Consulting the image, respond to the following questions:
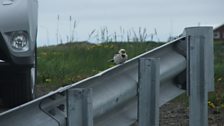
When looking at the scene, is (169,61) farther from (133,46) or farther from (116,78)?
(133,46)

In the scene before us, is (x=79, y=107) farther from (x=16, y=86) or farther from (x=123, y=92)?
(x=16, y=86)

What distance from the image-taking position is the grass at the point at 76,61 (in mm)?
10082

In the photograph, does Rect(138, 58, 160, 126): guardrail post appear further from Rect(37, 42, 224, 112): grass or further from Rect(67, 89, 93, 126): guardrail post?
Rect(37, 42, 224, 112): grass

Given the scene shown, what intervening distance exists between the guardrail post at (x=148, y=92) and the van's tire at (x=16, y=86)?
2.44 metres

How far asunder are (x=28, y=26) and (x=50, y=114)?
2242 mm

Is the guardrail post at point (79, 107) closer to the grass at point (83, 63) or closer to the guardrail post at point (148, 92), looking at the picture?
the guardrail post at point (148, 92)

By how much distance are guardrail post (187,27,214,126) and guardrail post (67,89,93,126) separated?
1027 millimetres

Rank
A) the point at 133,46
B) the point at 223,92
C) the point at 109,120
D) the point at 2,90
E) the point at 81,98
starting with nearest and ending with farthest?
the point at 81,98 < the point at 109,120 < the point at 2,90 < the point at 223,92 < the point at 133,46

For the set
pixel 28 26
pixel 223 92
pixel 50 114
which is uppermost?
pixel 28 26

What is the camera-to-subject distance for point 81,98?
10.8 ft

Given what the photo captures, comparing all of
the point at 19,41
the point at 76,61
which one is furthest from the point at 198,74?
the point at 76,61

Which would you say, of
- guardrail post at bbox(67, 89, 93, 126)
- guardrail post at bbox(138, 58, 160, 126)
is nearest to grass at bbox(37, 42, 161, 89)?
guardrail post at bbox(138, 58, 160, 126)

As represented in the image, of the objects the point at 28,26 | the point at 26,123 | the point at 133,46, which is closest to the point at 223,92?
the point at 28,26

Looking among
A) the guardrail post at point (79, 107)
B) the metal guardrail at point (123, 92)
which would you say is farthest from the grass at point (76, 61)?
the guardrail post at point (79, 107)
